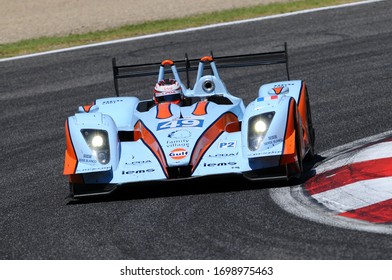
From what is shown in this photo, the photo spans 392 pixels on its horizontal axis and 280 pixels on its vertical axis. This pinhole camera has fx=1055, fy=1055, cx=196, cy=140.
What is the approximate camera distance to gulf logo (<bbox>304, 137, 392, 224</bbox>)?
9.41m

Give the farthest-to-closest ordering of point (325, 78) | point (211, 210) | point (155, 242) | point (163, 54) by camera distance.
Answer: point (163, 54) < point (325, 78) < point (211, 210) < point (155, 242)

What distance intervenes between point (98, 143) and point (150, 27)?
12412 millimetres

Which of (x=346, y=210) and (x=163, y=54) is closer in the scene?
(x=346, y=210)

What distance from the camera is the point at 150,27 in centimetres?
2348

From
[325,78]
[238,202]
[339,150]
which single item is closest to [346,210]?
[238,202]

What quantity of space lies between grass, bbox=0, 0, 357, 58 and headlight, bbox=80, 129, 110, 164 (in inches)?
429

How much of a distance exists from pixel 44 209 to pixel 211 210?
1.95 metres

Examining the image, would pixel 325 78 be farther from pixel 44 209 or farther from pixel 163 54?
pixel 44 209

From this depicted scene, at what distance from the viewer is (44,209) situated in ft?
36.1

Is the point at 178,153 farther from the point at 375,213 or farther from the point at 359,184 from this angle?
the point at 375,213

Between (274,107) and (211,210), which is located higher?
(274,107)

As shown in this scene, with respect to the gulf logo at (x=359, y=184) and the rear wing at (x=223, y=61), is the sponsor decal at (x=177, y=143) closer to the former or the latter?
the gulf logo at (x=359, y=184)

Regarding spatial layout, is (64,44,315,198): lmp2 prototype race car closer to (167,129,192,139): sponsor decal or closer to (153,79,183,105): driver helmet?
(167,129,192,139): sponsor decal

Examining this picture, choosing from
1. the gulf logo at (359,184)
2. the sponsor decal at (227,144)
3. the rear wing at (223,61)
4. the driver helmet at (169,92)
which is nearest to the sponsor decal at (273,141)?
the sponsor decal at (227,144)
